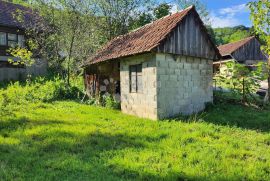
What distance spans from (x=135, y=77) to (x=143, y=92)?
1.03m

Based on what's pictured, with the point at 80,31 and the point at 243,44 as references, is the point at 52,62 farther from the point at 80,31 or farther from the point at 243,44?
the point at 243,44

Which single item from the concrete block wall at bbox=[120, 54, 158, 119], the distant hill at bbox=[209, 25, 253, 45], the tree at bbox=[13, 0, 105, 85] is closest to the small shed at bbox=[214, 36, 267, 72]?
the tree at bbox=[13, 0, 105, 85]

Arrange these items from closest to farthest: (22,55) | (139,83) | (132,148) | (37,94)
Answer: (132,148) → (139,83) → (37,94) → (22,55)

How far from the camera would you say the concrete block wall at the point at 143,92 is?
11.1 metres

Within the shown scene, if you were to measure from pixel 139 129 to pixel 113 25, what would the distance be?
1706cm

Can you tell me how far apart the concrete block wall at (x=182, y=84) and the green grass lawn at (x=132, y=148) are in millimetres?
892

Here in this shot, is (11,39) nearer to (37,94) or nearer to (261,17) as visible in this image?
(37,94)

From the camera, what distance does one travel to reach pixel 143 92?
38.7 ft

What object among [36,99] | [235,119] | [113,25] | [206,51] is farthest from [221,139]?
[113,25]

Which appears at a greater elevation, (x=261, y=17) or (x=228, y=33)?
(x=228, y=33)

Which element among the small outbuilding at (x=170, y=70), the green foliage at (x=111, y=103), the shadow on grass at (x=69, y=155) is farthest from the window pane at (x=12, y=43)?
the shadow on grass at (x=69, y=155)

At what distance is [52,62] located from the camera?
20812 mm

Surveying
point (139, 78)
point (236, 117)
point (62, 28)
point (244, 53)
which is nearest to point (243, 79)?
point (236, 117)

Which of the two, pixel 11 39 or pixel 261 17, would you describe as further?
pixel 11 39
